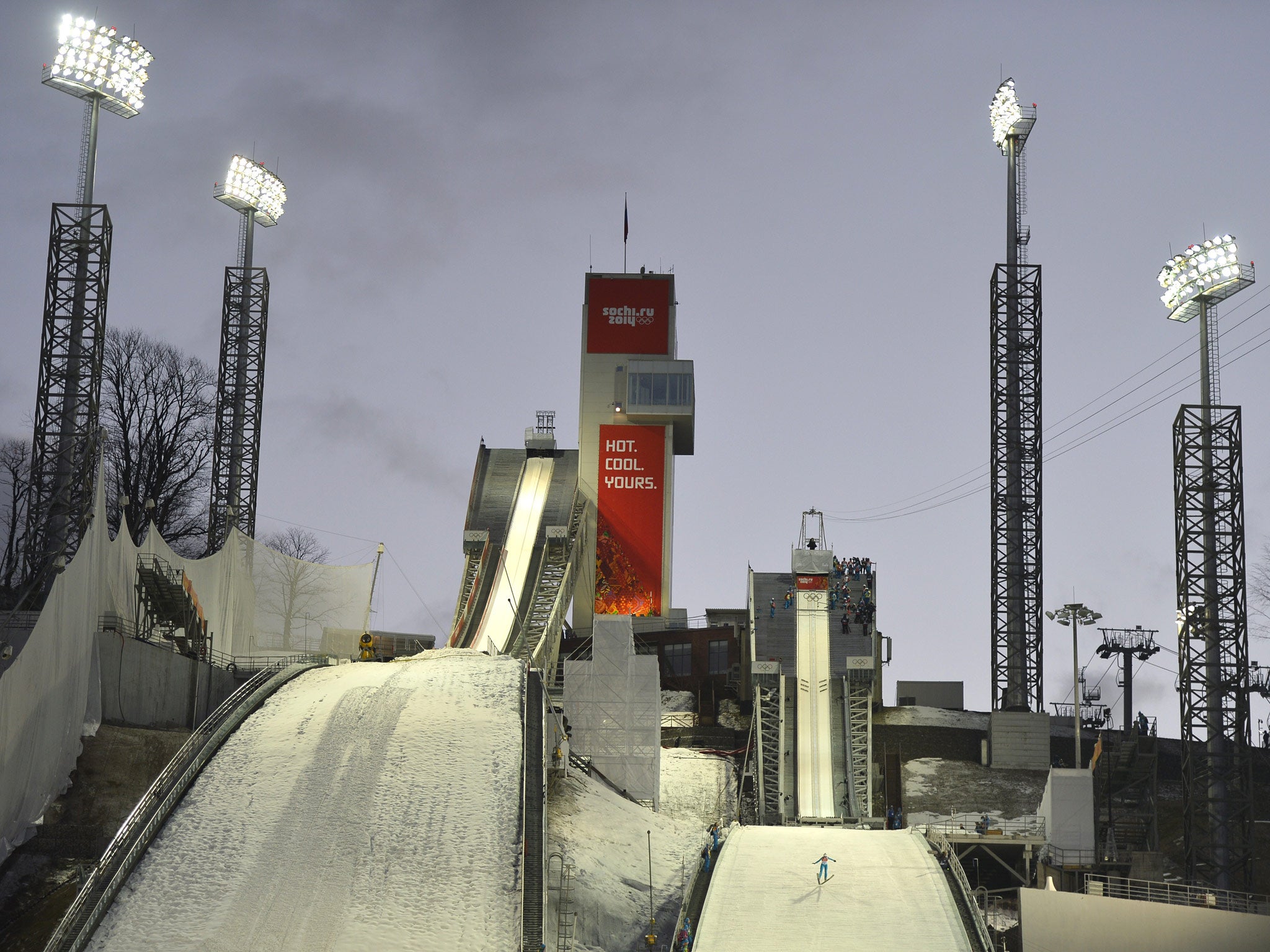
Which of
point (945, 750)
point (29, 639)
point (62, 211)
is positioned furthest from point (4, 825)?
point (945, 750)

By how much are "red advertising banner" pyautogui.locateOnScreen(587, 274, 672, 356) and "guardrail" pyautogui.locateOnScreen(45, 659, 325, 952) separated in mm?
35683

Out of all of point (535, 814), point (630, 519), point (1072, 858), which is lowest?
point (1072, 858)

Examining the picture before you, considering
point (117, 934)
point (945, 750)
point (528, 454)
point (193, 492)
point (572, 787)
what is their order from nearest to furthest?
point (117, 934) < point (572, 787) < point (945, 750) < point (193, 492) < point (528, 454)

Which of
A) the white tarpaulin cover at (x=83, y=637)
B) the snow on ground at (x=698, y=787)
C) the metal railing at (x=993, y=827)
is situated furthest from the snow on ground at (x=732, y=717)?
the white tarpaulin cover at (x=83, y=637)

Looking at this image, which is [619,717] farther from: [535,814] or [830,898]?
[830,898]

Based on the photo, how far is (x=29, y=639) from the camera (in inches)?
1141

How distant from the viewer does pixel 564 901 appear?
1175 inches

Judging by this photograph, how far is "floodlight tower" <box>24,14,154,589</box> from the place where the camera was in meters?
39.5

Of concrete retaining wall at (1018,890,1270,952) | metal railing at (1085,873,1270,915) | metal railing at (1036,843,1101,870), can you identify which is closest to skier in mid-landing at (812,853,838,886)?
concrete retaining wall at (1018,890,1270,952)

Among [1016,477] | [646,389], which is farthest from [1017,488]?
[646,389]

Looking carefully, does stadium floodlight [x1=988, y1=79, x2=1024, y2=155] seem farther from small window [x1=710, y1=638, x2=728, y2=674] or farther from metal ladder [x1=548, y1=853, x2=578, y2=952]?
metal ladder [x1=548, y1=853, x2=578, y2=952]

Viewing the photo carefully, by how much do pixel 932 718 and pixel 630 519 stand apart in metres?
20.6

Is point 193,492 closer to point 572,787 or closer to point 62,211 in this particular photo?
point 62,211

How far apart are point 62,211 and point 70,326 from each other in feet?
10.9
